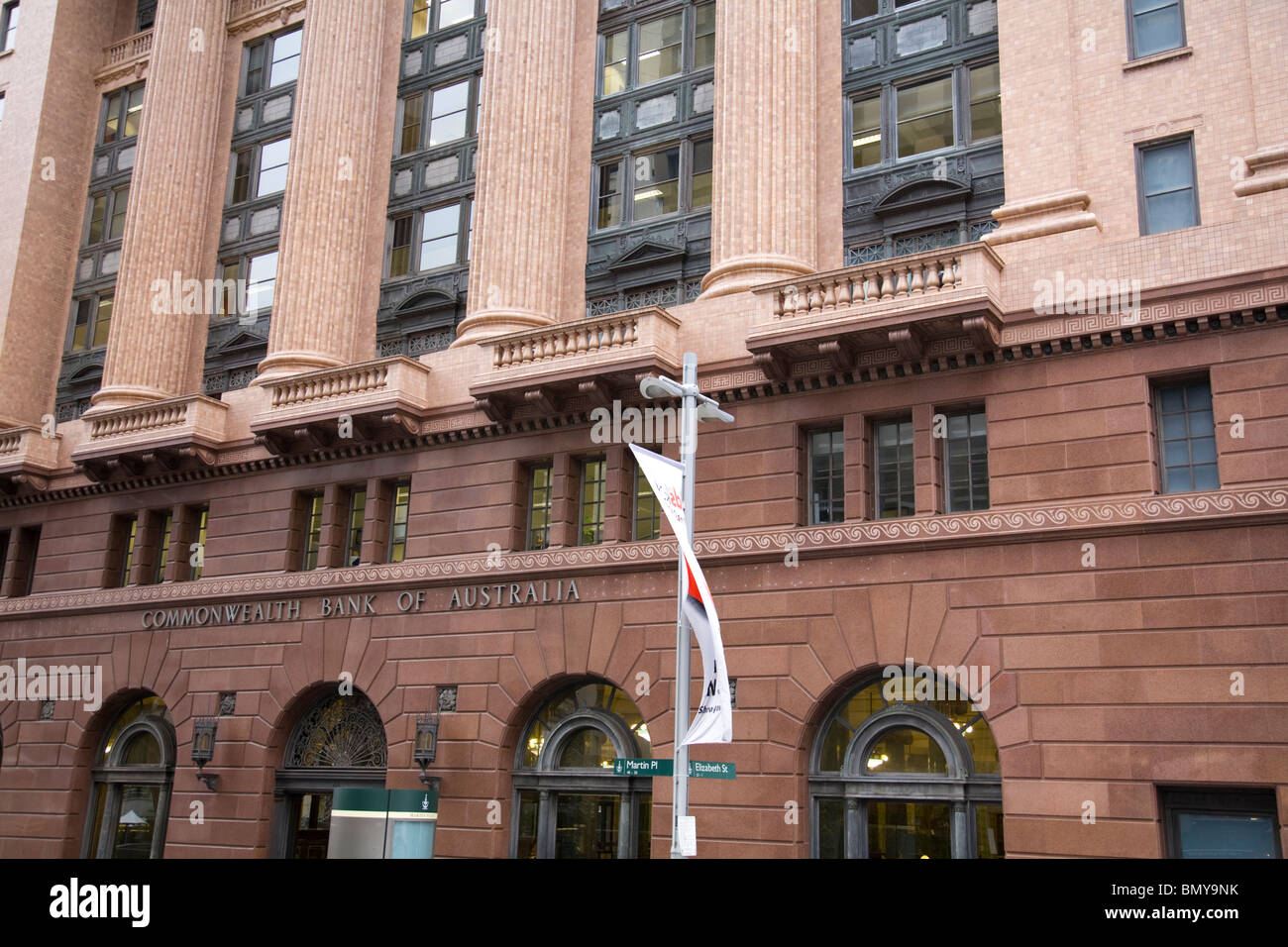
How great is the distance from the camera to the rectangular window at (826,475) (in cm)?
2453

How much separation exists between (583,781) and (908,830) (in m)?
7.11

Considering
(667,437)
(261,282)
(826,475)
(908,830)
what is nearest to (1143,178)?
(826,475)

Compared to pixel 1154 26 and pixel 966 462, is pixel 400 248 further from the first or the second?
pixel 1154 26

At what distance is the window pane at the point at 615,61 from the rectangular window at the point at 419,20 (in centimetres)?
677

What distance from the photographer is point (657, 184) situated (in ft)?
99.5

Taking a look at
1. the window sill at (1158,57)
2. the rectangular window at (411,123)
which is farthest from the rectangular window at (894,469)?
the rectangular window at (411,123)

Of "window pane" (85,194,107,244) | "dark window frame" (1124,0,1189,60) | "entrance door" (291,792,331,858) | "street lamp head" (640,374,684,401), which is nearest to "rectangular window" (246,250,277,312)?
"window pane" (85,194,107,244)

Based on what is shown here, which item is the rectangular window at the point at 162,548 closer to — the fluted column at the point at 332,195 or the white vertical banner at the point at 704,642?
the fluted column at the point at 332,195

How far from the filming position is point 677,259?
29.1 m

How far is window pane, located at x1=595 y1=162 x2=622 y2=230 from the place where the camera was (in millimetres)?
30906
